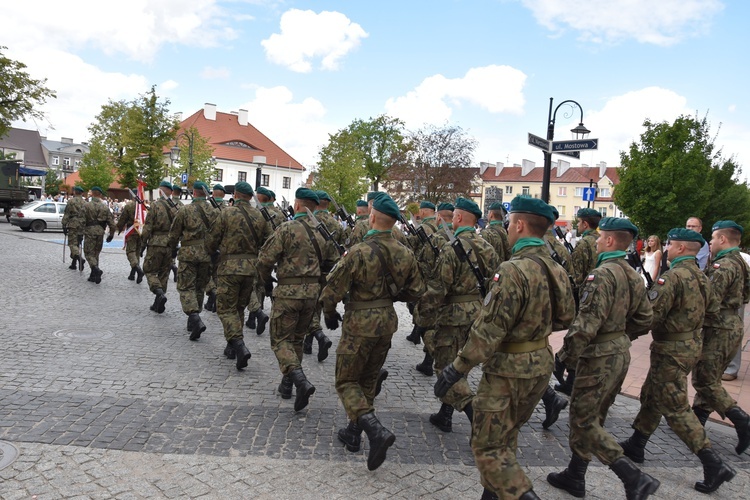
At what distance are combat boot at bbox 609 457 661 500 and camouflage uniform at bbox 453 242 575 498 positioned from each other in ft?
2.85

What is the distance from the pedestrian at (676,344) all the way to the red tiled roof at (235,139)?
64.1 m

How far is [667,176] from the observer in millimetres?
→ 26250

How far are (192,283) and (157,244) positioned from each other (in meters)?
1.87

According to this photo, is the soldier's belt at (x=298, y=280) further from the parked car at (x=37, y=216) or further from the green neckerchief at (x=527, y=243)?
the parked car at (x=37, y=216)

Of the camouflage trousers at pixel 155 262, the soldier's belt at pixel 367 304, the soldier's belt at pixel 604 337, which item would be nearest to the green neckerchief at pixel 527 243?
the soldier's belt at pixel 604 337

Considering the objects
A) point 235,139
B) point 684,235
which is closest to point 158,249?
point 684,235

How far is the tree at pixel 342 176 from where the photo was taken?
51.8 metres

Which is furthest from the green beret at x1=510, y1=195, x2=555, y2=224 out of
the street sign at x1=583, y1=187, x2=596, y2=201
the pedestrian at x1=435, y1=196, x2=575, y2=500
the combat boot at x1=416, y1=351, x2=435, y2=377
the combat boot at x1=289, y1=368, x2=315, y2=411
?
the street sign at x1=583, y1=187, x2=596, y2=201

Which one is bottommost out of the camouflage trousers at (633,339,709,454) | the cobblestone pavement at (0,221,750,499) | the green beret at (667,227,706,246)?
the cobblestone pavement at (0,221,750,499)

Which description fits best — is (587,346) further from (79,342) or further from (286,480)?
(79,342)

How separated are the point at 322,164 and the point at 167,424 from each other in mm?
50295

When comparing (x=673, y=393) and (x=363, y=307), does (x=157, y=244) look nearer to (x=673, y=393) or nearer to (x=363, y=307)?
(x=363, y=307)

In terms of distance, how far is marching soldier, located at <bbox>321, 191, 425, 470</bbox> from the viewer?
4727 millimetres

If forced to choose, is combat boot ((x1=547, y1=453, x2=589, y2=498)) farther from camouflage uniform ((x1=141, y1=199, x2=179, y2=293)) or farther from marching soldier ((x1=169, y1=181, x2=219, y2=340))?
camouflage uniform ((x1=141, y1=199, x2=179, y2=293))
